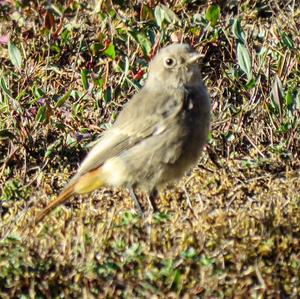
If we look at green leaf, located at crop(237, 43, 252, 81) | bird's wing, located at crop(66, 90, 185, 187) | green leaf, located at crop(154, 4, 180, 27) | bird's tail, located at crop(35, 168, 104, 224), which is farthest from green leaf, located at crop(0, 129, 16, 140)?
green leaf, located at crop(237, 43, 252, 81)

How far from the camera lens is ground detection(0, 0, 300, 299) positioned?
5.55m

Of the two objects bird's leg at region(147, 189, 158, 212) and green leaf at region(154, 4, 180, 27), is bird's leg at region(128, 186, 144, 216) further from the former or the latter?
green leaf at region(154, 4, 180, 27)

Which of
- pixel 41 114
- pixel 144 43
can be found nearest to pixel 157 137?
pixel 41 114

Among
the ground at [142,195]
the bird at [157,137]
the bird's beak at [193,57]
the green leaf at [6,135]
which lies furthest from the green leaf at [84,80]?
the bird's beak at [193,57]

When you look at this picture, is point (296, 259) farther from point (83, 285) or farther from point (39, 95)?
point (39, 95)

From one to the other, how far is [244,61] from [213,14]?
0.74 m

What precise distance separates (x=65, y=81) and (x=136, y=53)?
2.42 ft

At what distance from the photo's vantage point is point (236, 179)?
7414 millimetres

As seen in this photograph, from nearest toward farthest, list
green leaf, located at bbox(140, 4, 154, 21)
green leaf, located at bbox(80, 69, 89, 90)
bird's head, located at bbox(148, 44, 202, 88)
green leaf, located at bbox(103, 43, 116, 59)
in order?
bird's head, located at bbox(148, 44, 202, 88) → green leaf, located at bbox(80, 69, 89, 90) → green leaf, located at bbox(103, 43, 116, 59) → green leaf, located at bbox(140, 4, 154, 21)

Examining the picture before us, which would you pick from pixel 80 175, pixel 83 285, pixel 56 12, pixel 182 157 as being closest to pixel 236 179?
pixel 182 157

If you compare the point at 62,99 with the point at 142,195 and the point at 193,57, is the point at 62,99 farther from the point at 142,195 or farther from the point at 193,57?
the point at 193,57

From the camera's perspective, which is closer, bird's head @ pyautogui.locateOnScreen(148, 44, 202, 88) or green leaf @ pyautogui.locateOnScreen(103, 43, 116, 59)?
bird's head @ pyautogui.locateOnScreen(148, 44, 202, 88)

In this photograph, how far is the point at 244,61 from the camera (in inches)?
323

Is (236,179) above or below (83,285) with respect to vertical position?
below
